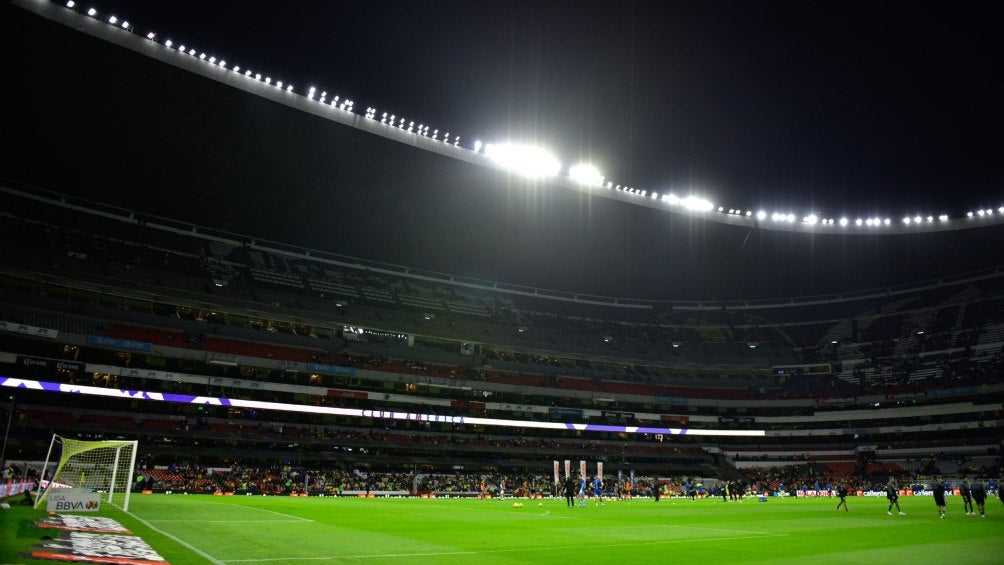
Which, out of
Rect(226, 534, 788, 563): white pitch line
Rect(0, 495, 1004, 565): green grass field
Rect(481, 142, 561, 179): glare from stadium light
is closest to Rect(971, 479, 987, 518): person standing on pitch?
Rect(0, 495, 1004, 565): green grass field

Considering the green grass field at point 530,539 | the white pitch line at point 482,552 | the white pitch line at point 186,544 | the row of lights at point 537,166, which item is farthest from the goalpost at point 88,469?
the row of lights at point 537,166

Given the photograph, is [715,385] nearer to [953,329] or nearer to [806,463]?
[806,463]

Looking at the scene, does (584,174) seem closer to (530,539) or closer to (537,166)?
(537,166)

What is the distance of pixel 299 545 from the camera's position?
39.9ft

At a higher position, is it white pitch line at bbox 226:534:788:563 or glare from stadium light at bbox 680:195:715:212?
glare from stadium light at bbox 680:195:715:212

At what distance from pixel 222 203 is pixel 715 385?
59698mm

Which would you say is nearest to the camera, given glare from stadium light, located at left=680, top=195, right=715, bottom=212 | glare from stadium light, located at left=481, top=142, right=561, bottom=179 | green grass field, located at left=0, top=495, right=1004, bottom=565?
green grass field, located at left=0, top=495, right=1004, bottom=565

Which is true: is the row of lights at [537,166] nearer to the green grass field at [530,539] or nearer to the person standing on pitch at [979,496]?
the green grass field at [530,539]

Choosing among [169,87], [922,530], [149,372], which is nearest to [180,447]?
[149,372]

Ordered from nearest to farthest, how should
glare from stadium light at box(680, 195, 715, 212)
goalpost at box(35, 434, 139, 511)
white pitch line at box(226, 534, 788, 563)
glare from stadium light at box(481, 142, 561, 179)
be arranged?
white pitch line at box(226, 534, 788, 563) < goalpost at box(35, 434, 139, 511) < glare from stadium light at box(481, 142, 561, 179) < glare from stadium light at box(680, 195, 715, 212)

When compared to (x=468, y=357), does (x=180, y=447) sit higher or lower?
lower

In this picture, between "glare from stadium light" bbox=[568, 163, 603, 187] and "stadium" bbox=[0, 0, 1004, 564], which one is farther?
"glare from stadium light" bbox=[568, 163, 603, 187]

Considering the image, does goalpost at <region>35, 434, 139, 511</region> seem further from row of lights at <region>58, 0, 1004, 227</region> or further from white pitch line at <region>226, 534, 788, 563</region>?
row of lights at <region>58, 0, 1004, 227</region>

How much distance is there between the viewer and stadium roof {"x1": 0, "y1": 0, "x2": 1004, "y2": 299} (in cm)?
3534
